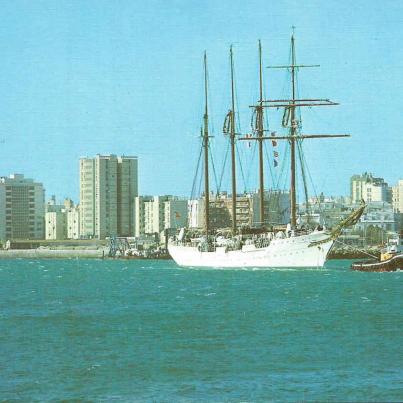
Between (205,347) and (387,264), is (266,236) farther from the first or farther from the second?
(205,347)

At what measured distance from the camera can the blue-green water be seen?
3092 centimetres

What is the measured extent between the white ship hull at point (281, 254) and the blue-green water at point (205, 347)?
31.2 metres

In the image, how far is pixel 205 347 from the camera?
A: 39.4 meters

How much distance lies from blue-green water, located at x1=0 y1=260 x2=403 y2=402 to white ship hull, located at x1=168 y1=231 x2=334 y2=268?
3119cm

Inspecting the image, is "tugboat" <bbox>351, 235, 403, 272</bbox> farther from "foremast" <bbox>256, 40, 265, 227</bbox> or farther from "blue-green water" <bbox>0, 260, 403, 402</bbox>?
"blue-green water" <bbox>0, 260, 403, 402</bbox>

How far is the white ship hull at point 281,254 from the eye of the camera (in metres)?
101

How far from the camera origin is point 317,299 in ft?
207

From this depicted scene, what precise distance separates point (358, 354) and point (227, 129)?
79.2m

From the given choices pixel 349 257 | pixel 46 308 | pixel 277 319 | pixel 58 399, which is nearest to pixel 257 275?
pixel 46 308

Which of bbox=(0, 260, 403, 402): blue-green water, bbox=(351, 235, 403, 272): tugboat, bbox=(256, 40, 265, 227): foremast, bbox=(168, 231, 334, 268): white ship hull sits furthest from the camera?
bbox=(256, 40, 265, 227): foremast

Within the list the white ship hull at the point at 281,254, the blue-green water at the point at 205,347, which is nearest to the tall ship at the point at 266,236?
the white ship hull at the point at 281,254

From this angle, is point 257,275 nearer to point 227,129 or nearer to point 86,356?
point 227,129

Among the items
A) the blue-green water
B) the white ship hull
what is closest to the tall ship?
the white ship hull

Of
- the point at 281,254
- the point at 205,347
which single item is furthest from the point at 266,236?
the point at 205,347
